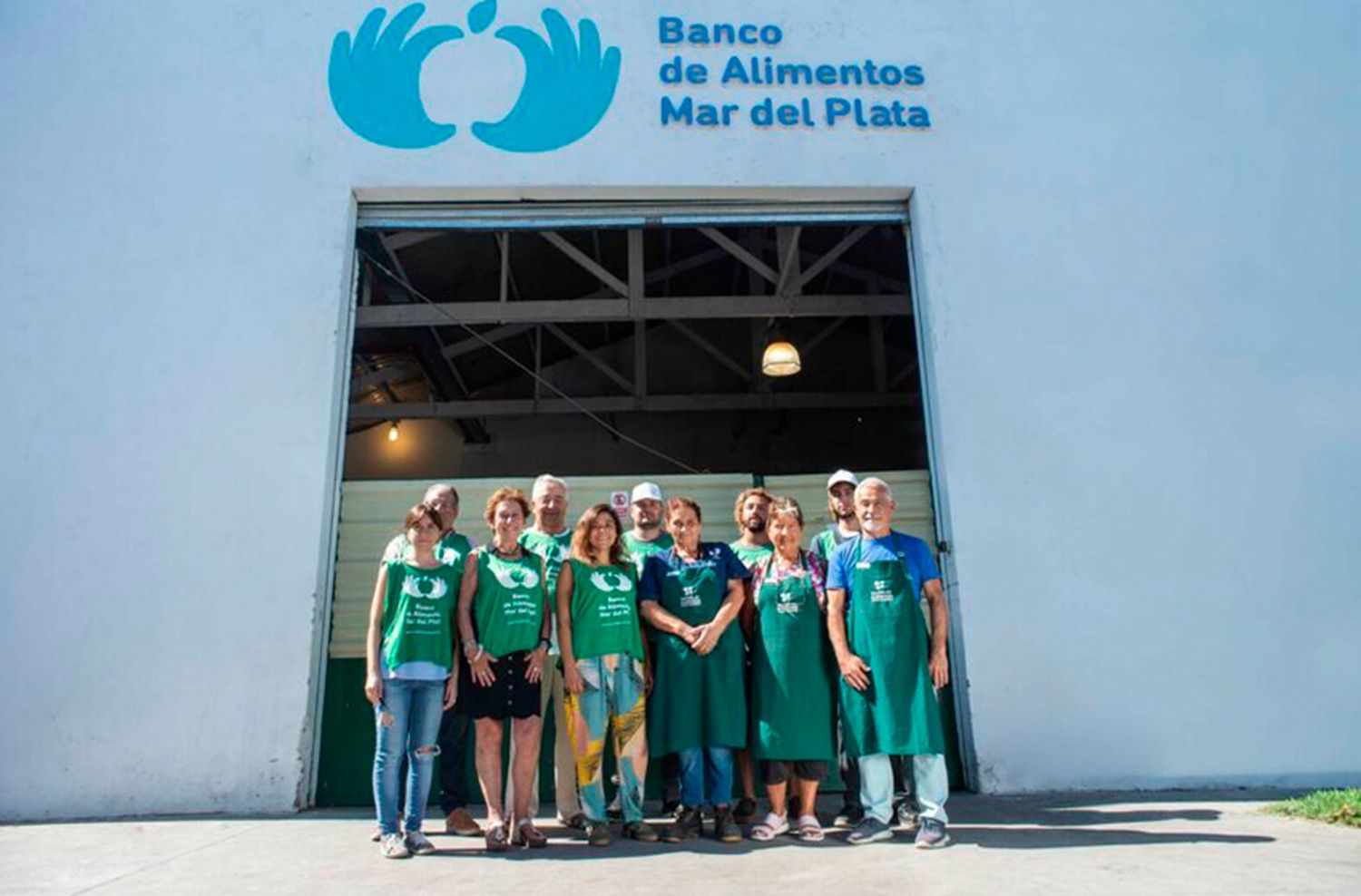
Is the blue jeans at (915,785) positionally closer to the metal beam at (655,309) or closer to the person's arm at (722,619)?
the person's arm at (722,619)

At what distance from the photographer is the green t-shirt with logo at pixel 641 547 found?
402 cm

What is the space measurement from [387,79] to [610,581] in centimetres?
354

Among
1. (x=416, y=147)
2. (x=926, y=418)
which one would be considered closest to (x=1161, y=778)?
(x=926, y=418)

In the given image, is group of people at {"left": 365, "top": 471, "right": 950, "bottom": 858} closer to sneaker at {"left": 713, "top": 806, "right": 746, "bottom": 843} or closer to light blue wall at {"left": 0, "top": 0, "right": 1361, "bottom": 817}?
sneaker at {"left": 713, "top": 806, "right": 746, "bottom": 843}

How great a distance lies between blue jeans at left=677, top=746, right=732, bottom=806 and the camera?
3.66 metres

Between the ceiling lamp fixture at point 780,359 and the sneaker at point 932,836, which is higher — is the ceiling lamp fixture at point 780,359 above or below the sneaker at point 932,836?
above

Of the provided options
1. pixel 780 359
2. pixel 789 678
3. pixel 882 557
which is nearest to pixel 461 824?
pixel 789 678

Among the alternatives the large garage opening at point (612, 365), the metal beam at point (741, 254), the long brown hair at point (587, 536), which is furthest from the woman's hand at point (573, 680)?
the metal beam at point (741, 254)

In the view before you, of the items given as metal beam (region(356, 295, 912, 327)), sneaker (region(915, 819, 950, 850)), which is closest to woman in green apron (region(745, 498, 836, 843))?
sneaker (region(915, 819, 950, 850))

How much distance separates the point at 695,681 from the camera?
12.3 ft

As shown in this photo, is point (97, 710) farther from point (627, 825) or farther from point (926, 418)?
point (926, 418)

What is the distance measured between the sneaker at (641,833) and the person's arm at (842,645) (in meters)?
1.01

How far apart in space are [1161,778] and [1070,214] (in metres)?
3.22

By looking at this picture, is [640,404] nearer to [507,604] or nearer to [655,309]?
[655,309]
